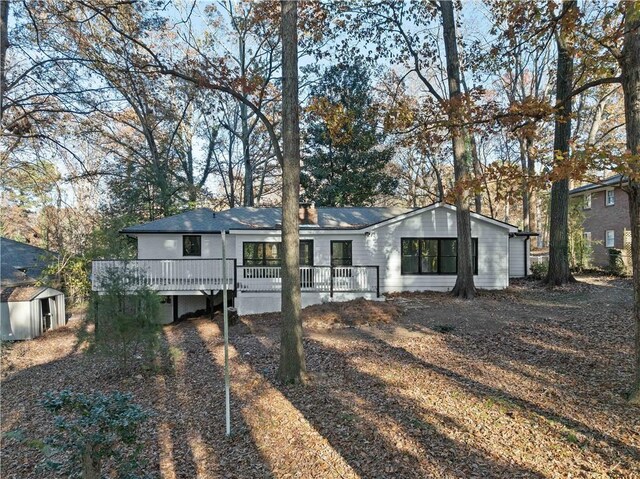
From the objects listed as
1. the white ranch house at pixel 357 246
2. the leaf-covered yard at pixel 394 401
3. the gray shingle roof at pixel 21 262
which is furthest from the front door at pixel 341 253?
the gray shingle roof at pixel 21 262

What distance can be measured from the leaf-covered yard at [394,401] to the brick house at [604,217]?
43.7ft

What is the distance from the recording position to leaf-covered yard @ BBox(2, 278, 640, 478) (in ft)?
13.3

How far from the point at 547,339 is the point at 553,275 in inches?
339

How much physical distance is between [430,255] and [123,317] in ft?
39.3

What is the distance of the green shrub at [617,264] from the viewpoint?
17953 millimetres

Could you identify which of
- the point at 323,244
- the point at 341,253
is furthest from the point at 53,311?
the point at 341,253

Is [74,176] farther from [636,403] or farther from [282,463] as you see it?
[636,403]

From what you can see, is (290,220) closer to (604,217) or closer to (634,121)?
(634,121)

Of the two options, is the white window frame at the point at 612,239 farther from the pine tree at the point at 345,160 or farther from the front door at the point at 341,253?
the front door at the point at 341,253

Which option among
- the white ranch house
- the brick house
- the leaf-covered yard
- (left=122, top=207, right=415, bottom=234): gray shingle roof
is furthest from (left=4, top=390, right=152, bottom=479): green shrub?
the brick house

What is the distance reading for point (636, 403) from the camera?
15.8ft

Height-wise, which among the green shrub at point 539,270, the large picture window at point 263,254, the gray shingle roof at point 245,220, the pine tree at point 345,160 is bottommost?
the green shrub at point 539,270

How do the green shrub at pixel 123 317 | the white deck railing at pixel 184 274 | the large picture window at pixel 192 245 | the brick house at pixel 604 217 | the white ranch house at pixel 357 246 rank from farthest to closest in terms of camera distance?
the brick house at pixel 604 217, the large picture window at pixel 192 245, the white ranch house at pixel 357 246, the white deck railing at pixel 184 274, the green shrub at pixel 123 317

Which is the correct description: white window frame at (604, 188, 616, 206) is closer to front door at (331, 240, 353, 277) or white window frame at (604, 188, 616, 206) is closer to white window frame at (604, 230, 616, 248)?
white window frame at (604, 230, 616, 248)
